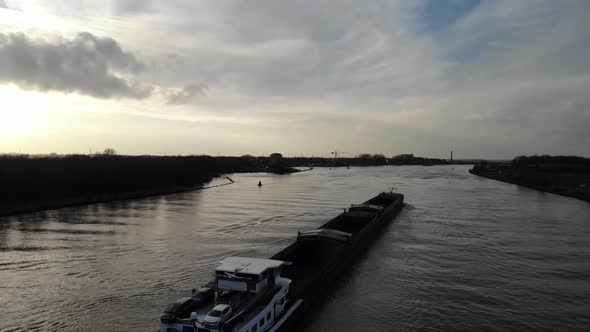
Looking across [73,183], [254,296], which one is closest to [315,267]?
[254,296]

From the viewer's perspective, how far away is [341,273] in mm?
24203

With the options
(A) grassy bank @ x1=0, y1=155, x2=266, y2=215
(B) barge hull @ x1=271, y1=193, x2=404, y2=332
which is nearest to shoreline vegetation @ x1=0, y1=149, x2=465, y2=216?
(A) grassy bank @ x1=0, y1=155, x2=266, y2=215

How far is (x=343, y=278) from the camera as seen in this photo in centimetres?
2345

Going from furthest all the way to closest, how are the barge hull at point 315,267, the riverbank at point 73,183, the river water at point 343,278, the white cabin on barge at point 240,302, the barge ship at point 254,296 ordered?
the riverbank at point 73,183
the barge hull at point 315,267
the river water at point 343,278
the barge ship at point 254,296
the white cabin on barge at point 240,302

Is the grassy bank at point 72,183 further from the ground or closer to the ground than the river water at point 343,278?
further from the ground

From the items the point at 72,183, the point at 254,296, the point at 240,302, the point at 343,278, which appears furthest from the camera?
the point at 72,183

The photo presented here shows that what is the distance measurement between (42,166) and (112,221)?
34930mm

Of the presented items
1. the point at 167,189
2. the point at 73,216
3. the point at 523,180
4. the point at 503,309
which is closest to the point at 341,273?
the point at 503,309

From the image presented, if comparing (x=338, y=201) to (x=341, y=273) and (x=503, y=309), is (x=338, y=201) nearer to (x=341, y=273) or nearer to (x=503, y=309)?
(x=341, y=273)

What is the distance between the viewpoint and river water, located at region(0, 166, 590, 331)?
687 inches

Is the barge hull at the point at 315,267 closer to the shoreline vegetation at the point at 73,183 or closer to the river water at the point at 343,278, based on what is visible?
the river water at the point at 343,278

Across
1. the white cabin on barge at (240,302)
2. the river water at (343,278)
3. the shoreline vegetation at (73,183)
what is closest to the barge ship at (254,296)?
the white cabin on barge at (240,302)

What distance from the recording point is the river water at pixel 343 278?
1744 cm

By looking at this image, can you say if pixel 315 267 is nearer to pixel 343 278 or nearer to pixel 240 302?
pixel 343 278
